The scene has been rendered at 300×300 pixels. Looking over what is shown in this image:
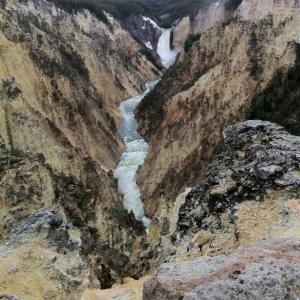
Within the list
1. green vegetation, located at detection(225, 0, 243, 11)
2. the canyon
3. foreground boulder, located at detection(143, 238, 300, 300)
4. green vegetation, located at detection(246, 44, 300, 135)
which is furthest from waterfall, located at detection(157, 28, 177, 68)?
foreground boulder, located at detection(143, 238, 300, 300)

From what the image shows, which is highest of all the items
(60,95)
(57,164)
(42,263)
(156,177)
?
(60,95)

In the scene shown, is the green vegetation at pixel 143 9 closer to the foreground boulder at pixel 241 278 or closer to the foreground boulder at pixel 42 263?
the foreground boulder at pixel 42 263

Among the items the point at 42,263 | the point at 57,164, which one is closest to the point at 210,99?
the point at 57,164

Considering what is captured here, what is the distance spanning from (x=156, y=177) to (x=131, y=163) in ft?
20.4

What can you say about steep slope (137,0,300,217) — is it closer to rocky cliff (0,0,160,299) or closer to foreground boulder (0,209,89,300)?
rocky cliff (0,0,160,299)

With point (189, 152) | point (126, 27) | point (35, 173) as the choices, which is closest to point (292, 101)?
point (189, 152)

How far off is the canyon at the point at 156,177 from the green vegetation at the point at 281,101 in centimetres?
182

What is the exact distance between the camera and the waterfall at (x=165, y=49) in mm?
107387

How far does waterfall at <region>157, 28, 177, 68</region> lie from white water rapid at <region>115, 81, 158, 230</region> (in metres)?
57.7

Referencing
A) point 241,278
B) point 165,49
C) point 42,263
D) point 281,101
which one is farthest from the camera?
point 165,49

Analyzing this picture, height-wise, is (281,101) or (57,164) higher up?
(281,101)

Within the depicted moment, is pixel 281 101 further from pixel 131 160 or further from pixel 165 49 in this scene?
pixel 165 49

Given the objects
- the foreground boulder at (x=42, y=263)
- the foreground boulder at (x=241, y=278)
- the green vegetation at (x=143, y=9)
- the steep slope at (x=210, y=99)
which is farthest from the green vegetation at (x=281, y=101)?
the green vegetation at (x=143, y=9)

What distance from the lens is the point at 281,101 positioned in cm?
2741
